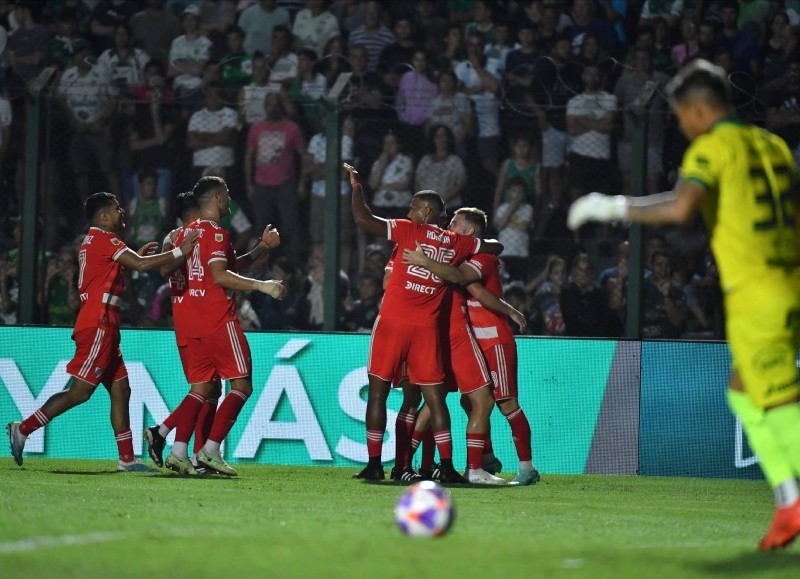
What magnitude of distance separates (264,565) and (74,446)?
757 cm

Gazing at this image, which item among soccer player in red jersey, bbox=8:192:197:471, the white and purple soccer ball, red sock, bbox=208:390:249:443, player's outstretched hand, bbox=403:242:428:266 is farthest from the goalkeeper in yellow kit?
soccer player in red jersey, bbox=8:192:197:471

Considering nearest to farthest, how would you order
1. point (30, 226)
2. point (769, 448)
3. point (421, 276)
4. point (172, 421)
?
point (769, 448) → point (421, 276) → point (172, 421) → point (30, 226)

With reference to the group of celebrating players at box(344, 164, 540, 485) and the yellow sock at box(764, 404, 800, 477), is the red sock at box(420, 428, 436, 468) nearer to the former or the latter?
the group of celebrating players at box(344, 164, 540, 485)

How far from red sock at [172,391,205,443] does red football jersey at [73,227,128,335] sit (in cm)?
96

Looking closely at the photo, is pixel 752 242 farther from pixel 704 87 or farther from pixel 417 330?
pixel 417 330

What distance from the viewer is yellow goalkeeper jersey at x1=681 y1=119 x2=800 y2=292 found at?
575 centimetres

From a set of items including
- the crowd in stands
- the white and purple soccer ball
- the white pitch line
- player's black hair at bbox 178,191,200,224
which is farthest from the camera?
the crowd in stands

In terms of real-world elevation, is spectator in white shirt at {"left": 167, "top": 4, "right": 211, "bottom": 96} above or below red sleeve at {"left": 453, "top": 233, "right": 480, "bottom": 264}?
above

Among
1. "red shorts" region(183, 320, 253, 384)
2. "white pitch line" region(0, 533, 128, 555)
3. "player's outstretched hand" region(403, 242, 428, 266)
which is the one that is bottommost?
"white pitch line" region(0, 533, 128, 555)

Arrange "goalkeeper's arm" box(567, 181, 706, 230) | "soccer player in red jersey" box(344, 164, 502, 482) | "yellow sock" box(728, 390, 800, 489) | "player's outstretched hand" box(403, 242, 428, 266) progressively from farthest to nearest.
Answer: "soccer player in red jersey" box(344, 164, 502, 482), "player's outstretched hand" box(403, 242, 428, 266), "yellow sock" box(728, 390, 800, 489), "goalkeeper's arm" box(567, 181, 706, 230)

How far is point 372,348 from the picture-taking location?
9.96 meters

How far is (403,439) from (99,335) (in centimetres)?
253

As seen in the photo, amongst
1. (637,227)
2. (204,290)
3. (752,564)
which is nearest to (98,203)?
(204,290)

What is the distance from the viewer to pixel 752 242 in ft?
18.9
